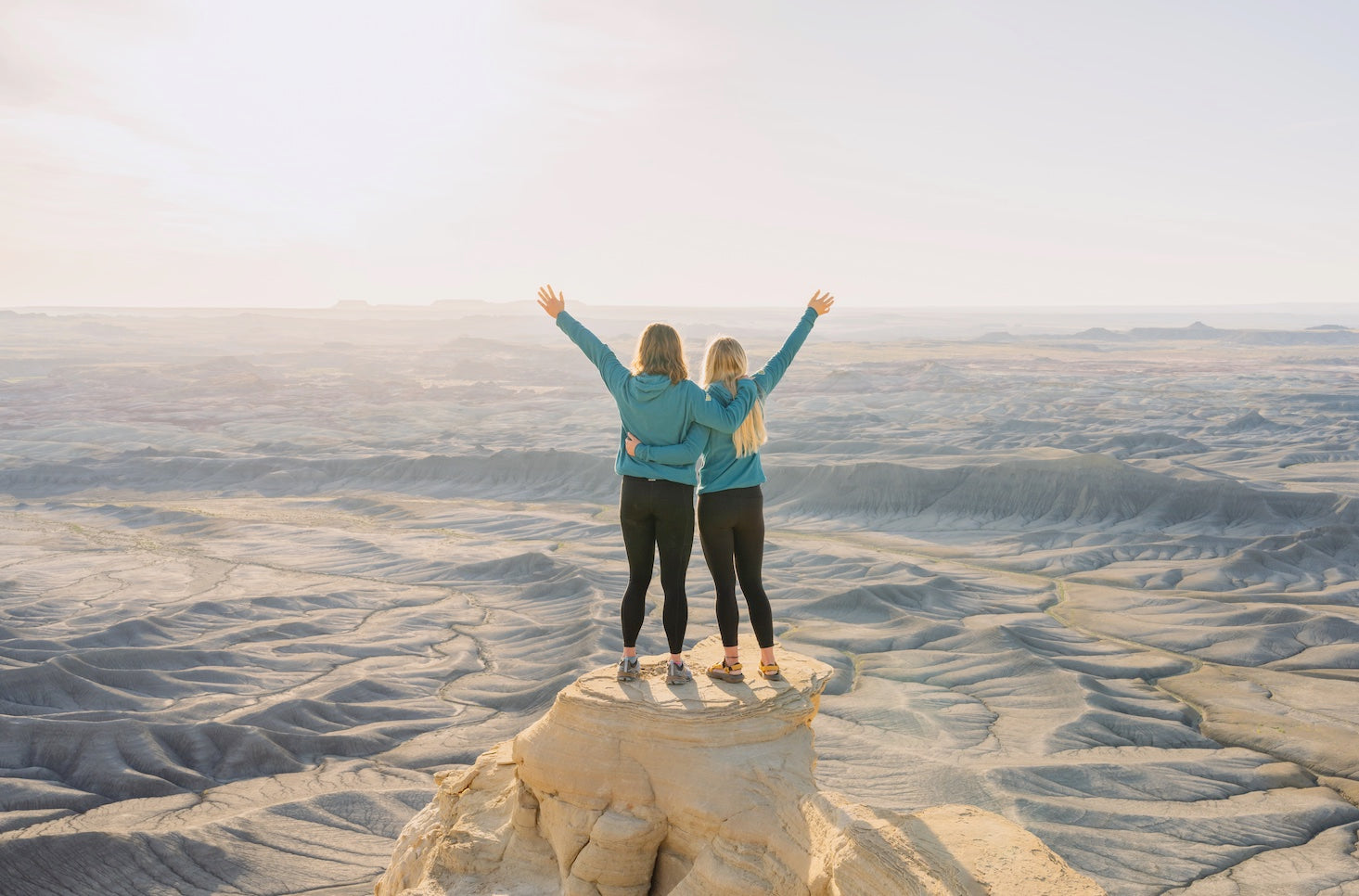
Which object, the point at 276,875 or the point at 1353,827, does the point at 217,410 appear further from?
the point at 1353,827

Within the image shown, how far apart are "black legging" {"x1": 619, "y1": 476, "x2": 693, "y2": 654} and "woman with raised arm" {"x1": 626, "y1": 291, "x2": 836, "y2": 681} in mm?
93

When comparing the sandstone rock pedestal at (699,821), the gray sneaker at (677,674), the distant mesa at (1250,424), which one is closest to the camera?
the sandstone rock pedestal at (699,821)

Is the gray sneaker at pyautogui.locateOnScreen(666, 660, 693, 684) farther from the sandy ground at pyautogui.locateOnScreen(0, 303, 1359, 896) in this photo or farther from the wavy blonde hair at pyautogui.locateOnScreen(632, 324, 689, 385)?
the sandy ground at pyautogui.locateOnScreen(0, 303, 1359, 896)

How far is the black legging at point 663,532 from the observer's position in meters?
4.34

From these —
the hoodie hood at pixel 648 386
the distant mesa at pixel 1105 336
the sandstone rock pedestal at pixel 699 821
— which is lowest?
the sandstone rock pedestal at pixel 699 821

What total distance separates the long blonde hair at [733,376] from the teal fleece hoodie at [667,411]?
0.06m

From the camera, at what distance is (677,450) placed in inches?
169

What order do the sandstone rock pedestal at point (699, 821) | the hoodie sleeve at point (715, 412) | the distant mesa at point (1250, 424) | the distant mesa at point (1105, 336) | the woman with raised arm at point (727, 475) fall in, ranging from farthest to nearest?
the distant mesa at point (1105, 336)
the distant mesa at point (1250, 424)
the woman with raised arm at point (727, 475)
the hoodie sleeve at point (715, 412)
the sandstone rock pedestal at point (699, 821)

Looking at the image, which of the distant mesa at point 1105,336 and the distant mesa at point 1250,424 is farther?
the distant mesa at point 1105,336

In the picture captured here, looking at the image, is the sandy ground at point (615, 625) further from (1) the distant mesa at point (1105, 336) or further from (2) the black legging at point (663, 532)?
(1) the distant mesa at point (1105, 336)

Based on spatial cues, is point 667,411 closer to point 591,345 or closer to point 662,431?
point 662,431

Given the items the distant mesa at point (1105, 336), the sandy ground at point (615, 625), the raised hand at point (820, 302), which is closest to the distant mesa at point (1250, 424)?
Answer: the sandy ground at point (615, 625)

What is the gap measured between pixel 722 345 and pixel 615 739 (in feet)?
5.90

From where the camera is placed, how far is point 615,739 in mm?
4430
